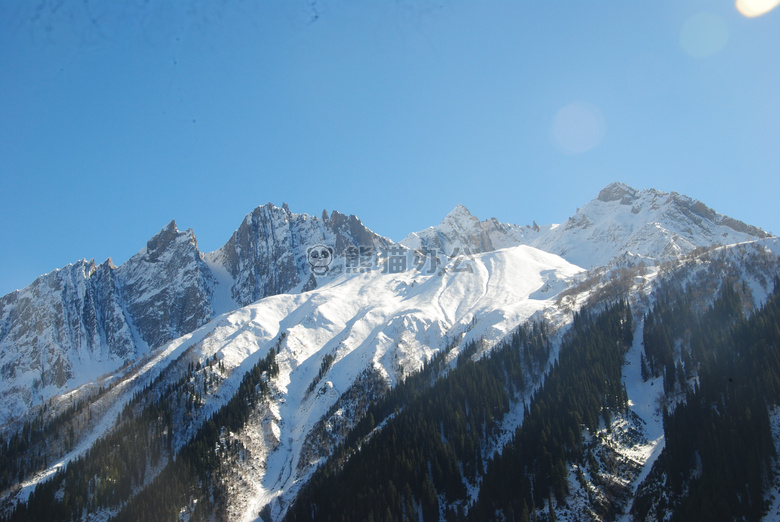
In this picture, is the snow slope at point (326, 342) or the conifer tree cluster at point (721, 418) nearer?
the conifer tree cluster at point (721, 418)

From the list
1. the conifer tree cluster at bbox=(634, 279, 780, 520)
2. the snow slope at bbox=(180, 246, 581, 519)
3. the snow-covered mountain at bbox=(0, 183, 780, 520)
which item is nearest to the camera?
the conifer tree cluster at bbox=(634, 279, 780, 520)

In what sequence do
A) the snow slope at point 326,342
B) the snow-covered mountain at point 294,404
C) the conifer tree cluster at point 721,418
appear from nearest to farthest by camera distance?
the conifer tree cluster at point 721,418
the snow-covered mountain at point 294,404
the snow slope at point 326,342

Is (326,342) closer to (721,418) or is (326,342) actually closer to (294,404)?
(294,404)

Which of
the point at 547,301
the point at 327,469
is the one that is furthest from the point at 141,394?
the point at 547,301

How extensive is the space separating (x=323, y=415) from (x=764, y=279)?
11586 centimetres

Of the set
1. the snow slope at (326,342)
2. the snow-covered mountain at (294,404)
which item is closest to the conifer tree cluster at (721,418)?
the snow-covered mountain at (294,404)

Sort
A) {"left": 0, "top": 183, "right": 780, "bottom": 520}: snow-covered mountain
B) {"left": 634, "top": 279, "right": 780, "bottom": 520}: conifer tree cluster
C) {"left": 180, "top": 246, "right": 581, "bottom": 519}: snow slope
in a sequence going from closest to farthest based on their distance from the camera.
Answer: {"left": 634, "top": 279, "right": 780, "bottom": 520}: conifer tree cluster, {"left": 0, "top": 183, "right": 780, "bottom": 520}: snow-covered mountain, {"left": 180, "top": 246, "right": 581, "bottom": 519}: snow slope

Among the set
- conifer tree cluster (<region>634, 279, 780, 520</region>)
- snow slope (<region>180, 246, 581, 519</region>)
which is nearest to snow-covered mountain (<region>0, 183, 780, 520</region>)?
snow slope (<region>180, 246, 581, 519</region>)

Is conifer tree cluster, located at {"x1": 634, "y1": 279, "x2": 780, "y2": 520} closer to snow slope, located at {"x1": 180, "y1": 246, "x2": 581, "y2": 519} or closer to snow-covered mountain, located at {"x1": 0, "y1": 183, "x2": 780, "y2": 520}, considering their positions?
snow-covered mountain, located at {"x1": 0, "y1": 183, "x2": 780, "y2": 520}

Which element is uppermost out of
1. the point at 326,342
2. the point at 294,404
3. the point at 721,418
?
the point at 326,342

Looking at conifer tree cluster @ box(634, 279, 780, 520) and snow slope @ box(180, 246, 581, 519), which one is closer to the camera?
conifer tree cluster @ box(634, 279, 780, 520)

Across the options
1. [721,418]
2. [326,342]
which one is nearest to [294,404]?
[326,342]

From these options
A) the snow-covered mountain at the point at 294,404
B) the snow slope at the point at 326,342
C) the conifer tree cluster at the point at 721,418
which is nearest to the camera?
the conifer tree cluster at the point at 721,418

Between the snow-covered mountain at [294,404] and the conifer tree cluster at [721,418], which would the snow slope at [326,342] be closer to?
the snow-covered mountain at [294,404]
